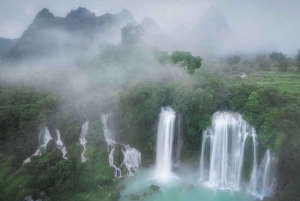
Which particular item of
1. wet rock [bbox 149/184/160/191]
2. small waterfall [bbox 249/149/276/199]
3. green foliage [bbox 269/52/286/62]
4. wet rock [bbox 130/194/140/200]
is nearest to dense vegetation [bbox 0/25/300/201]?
small waterfall [bbox 249/149/276/199]

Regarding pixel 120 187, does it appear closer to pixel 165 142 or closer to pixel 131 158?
pixel 131 158

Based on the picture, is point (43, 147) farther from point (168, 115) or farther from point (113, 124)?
point (168, 115)

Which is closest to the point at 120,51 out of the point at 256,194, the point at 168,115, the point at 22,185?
the point at 168,115

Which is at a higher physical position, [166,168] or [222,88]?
[222,88]

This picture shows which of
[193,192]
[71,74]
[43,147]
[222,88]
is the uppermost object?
[71,74]

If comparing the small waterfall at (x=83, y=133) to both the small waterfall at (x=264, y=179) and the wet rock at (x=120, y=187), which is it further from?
the small waterfall at (x=264, y=179)

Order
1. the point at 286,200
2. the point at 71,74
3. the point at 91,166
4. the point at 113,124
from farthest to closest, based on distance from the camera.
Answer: the point at 71,74
the point at 113,124
the point at 91,166
the point at 286,200

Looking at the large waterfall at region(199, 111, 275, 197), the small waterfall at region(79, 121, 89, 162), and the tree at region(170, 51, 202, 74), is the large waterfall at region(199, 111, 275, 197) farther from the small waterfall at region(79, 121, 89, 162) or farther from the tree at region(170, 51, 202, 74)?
the small waterfall at region(79, 121, 89, 162)
